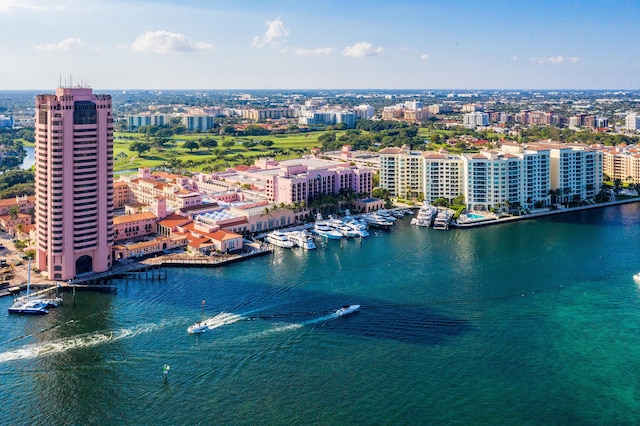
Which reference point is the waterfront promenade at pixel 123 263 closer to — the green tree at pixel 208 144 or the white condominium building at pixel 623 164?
the white condominium building at pixel 623 164

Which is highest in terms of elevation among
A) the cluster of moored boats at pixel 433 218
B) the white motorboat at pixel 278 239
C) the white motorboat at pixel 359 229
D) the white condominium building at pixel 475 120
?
the white condominium building at pixel 475 120

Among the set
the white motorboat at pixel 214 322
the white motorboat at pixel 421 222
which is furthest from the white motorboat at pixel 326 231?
the white motorboat at pixel 214 322

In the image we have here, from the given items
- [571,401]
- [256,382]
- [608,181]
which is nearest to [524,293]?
[571,401]

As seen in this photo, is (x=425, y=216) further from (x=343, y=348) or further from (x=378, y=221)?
(x=343, y=348)

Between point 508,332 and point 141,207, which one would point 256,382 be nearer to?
point 508,332

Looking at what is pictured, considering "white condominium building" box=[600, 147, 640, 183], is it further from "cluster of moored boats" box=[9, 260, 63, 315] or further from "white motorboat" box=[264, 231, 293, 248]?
"cluster of moored boats" box=[9, 260, 63, 315]

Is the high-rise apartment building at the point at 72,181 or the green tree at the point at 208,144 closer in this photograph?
the high-rise apartment building at the point at 72,181

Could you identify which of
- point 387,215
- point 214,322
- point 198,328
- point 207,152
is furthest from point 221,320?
point 207,152
